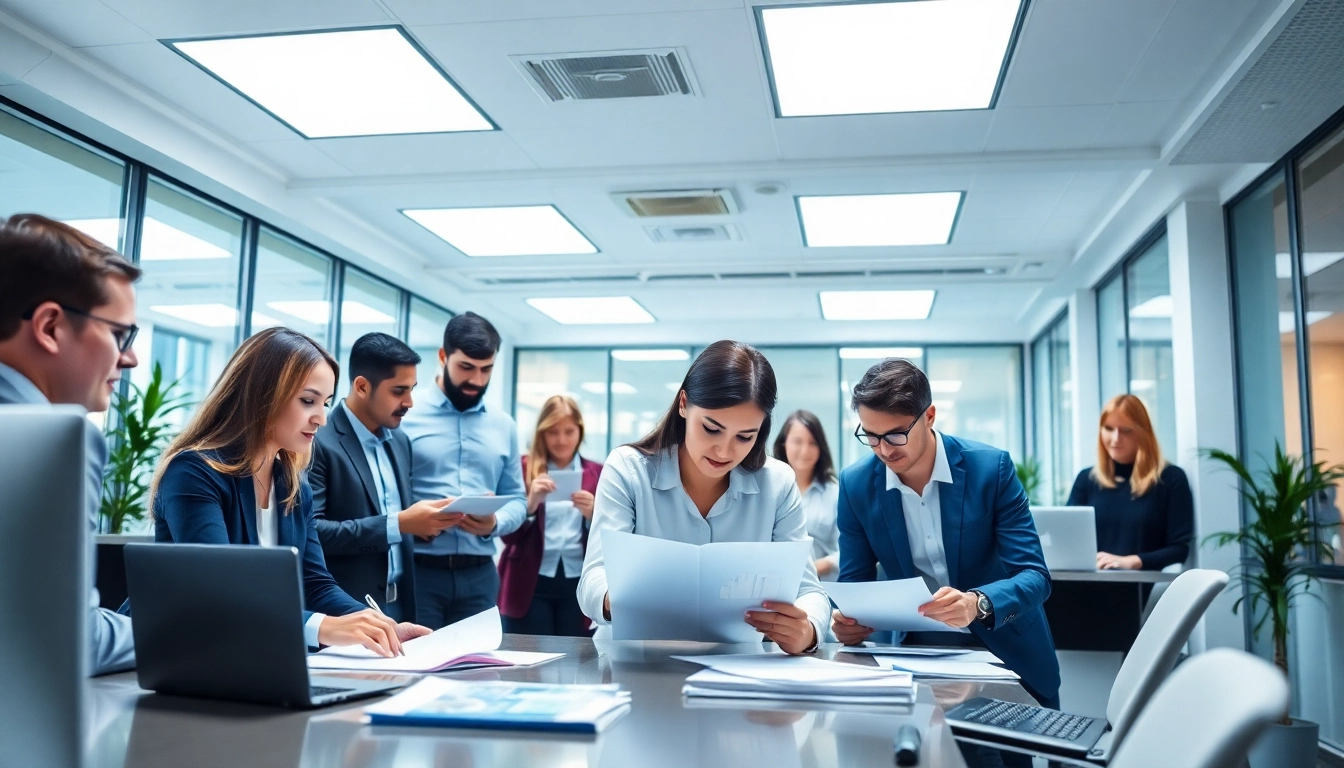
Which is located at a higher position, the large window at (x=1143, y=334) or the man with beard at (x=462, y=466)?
the large window at (x=1143, y=334)

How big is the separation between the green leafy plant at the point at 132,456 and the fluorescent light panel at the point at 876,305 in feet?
17.4

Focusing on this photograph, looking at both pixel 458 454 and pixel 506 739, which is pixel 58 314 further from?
pixel 458 454

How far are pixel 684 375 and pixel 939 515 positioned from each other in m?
2.83

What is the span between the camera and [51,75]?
3.81m

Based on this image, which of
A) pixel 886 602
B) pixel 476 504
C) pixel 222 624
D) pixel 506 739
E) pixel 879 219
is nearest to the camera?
pixel 506 739

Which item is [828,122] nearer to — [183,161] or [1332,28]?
[1332,28]

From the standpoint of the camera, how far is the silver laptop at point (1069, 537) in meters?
3.77

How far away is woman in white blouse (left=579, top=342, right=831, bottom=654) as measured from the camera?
202 centimetres

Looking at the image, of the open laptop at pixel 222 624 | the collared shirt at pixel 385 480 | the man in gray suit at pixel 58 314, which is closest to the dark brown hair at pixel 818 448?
the collared shirt at pixel 385 480

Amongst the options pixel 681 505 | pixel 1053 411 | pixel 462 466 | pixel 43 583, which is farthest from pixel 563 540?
pixel 1053 411

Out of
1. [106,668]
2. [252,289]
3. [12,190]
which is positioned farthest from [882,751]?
[252,289]

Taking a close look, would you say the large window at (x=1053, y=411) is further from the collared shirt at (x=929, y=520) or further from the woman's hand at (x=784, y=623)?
the woman's hand at (x=784, y=623)

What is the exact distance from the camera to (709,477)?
2.17 meters

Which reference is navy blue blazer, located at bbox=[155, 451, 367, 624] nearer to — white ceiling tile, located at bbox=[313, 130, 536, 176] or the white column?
white ceiling tile, located at bbox=[313, 130, 536, 176]
